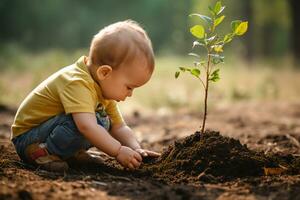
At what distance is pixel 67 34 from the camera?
28906 millimetres

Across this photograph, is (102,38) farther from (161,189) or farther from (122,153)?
(161,189)

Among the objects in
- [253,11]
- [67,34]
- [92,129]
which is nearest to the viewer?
[92,129]

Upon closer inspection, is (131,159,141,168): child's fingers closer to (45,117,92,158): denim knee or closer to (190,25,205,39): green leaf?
(45,117,92,158): denim knee

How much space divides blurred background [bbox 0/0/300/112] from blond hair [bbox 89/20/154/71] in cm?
477

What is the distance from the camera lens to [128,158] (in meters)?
3.00

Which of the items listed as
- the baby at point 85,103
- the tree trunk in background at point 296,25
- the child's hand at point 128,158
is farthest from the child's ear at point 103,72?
the tree trunk in background at point 296,25

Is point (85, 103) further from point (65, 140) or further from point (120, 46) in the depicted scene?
point (120, 46)

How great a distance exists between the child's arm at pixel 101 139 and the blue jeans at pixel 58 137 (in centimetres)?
9

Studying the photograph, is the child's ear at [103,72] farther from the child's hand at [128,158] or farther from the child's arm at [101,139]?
the child's hand at [128,158]

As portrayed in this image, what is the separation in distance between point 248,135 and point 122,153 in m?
2.11

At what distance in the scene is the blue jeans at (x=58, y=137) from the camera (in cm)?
297

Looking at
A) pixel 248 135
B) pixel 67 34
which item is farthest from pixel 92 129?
pixel 67 34

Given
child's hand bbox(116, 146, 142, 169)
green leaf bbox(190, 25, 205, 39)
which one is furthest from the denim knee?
green leaf bbox(190, 25, 205, 39)

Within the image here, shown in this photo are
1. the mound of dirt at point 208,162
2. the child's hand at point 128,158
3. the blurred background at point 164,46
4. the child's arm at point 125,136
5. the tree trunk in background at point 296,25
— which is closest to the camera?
the mound of dirt at point 208,162
